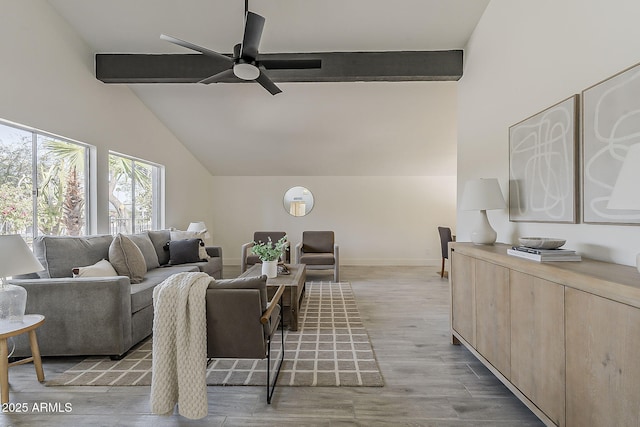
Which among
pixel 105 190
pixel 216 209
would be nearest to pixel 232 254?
pixel 216 209

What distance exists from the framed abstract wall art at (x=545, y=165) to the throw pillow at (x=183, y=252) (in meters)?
4.02

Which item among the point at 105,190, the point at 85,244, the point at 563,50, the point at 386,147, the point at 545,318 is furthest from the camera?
the point at 386,147

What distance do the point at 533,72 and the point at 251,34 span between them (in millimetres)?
2236

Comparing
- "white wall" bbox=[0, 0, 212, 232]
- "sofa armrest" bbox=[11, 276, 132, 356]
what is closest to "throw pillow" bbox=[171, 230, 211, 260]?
"white wall" bbox=[0, 0, 212, 232]

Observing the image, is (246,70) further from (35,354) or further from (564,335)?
(564,335)

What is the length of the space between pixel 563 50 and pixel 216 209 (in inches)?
270

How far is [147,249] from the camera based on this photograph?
4.18 meters

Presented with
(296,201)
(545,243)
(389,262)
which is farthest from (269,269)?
(389,262)

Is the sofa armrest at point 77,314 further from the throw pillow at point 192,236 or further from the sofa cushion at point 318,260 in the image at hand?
the sofa cushion at point 318,260

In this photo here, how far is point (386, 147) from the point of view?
618 cm

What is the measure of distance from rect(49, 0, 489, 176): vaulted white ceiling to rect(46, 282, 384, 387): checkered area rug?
324cm

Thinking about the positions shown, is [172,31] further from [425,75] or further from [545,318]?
[545,318]

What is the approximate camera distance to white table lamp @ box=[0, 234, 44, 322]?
2.05 m

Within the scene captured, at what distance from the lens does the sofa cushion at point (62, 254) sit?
9.40 ft
